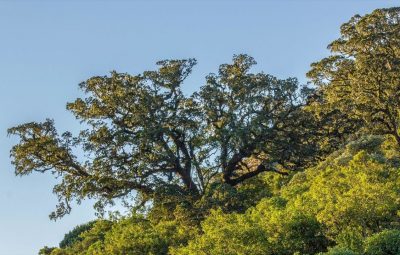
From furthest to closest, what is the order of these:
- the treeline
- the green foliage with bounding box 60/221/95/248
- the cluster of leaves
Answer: the green foliage with bounding box 60/221/95/248 < the treeline < the cluster of leaves

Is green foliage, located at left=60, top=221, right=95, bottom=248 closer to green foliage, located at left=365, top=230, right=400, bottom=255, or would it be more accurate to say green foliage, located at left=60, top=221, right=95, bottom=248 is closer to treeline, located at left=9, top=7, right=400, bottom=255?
treeline, located at left=9, top=7, right=400, bottom=255

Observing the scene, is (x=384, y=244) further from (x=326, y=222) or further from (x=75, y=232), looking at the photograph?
(x=75, y=232)

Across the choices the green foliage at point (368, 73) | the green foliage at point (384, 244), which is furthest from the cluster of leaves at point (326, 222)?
the green foliage at point (368, 73)

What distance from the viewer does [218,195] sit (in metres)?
31.6

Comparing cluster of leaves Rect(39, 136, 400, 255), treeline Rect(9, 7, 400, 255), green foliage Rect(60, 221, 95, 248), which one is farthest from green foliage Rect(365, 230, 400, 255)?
green foliage Rect(60, 221, 95, 248)

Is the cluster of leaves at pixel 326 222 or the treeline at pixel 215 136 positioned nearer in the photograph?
the cluster of leaves at pixel 326 222

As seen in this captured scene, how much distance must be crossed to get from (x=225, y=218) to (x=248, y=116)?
13.9m

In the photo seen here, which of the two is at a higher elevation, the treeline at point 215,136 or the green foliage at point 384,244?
the treeline at point 215,136

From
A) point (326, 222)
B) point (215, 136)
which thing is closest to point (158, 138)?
point (215, 136)

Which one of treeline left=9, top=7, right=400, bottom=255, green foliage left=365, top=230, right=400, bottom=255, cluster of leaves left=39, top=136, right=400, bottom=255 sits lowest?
green foliage left=365, top=230, right=400, bottom=255

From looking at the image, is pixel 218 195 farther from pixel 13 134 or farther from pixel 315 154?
pixel 13 134

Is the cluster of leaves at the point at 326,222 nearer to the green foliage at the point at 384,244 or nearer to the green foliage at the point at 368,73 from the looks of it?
the green foliage at the point at 384,244

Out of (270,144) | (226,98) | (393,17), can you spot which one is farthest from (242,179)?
(393,17)

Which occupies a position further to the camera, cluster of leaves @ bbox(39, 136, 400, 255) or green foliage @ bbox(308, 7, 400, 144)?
green foliage @ bbox(308, 7, 400, 144)
